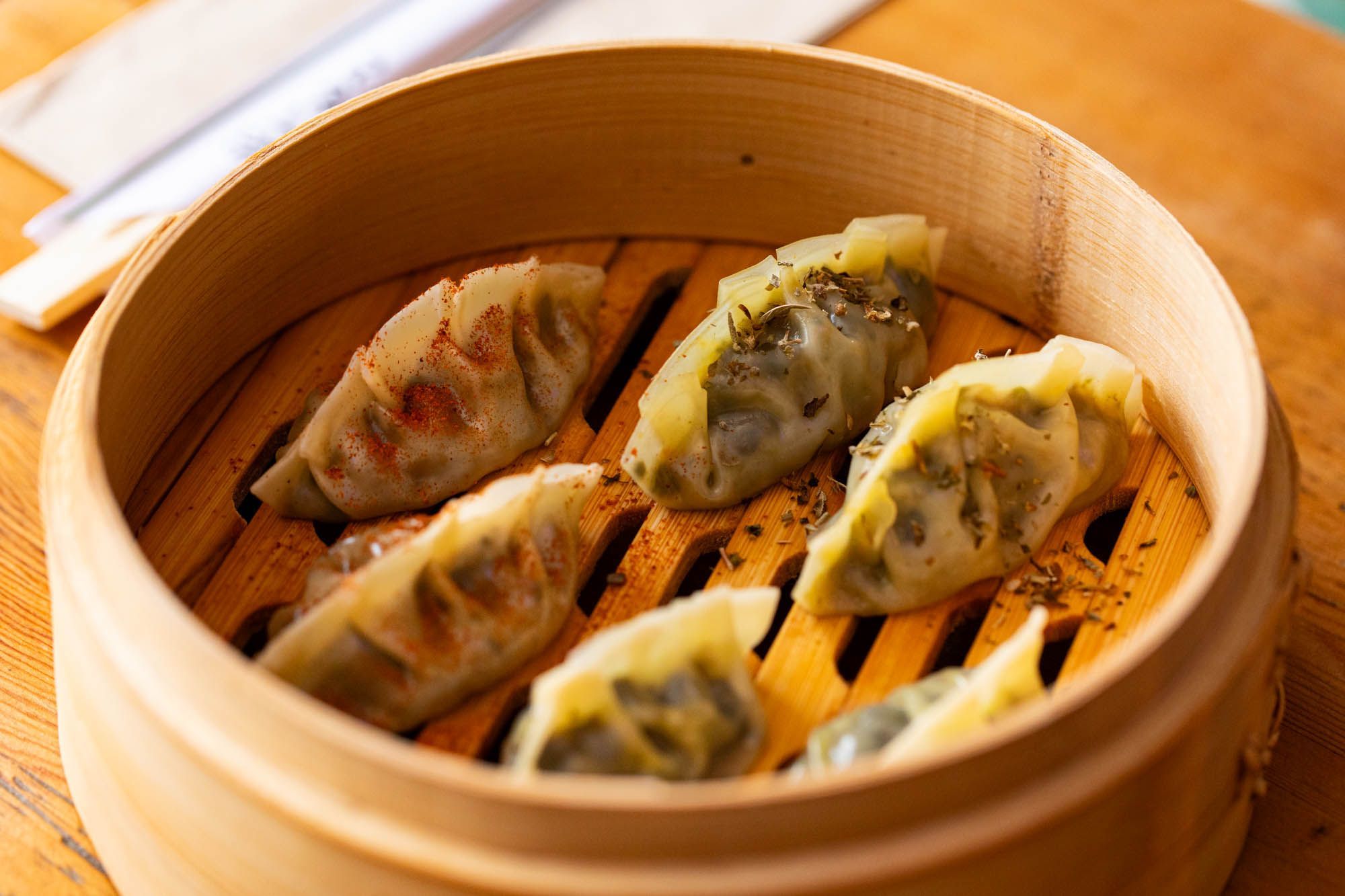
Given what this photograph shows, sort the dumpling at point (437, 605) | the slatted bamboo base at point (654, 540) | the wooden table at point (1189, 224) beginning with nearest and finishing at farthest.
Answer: the dumpling at point (437, 605) < the slatted bamboo base at point (654, 540) < the wooden table at point (1189, 224)

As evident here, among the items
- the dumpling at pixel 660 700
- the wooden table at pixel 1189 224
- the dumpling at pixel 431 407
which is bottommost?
the wooden table at pixel 1189 224

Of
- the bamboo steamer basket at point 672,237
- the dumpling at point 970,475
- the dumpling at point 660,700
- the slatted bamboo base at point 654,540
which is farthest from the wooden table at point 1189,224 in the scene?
the dumpling at point 660,700

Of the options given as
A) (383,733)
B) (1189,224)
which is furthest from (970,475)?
(1189,224)

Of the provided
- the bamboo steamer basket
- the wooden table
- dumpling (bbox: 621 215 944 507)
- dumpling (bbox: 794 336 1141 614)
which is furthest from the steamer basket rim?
the wooden table

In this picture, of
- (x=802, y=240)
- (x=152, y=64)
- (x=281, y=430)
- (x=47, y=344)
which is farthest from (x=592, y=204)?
(x=152, y=64)

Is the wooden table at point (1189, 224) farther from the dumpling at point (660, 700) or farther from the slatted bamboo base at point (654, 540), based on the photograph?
the dumpling at point (660, 700)

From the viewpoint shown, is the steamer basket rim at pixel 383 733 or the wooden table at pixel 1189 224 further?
the wooden table at pixel 1189 224

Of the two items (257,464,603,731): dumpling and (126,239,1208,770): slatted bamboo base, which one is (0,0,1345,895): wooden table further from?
(257,464,603,731): dumpling
